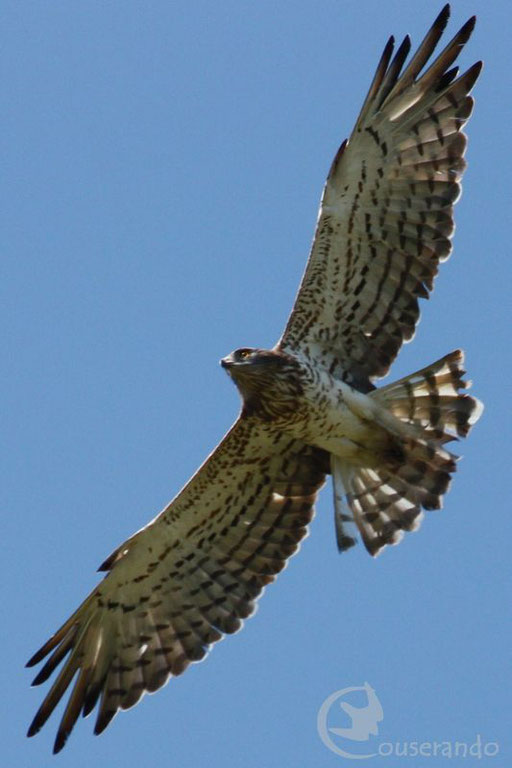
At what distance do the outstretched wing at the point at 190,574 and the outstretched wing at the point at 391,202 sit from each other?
3.18 ft

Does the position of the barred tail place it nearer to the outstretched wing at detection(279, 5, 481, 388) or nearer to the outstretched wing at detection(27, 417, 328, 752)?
the outstretched wing at detection(279, 5, 481, 388)

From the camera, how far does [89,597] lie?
11875 mm

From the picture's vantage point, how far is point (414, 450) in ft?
37.7

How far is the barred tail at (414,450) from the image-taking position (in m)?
11.4

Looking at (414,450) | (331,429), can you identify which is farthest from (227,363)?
(414,450)

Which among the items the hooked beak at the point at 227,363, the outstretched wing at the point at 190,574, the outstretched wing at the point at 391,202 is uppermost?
the outstretched wing at the point at 391,202

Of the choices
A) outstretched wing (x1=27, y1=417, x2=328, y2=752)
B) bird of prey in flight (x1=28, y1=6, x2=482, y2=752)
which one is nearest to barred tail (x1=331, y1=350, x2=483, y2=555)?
bird of prey in flight (x1=28, y1=6, x2=482, y2=752)

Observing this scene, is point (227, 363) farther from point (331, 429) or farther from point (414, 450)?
point (414, 450)

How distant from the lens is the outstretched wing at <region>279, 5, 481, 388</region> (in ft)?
37.0

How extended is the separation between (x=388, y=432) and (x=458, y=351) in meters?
0.74

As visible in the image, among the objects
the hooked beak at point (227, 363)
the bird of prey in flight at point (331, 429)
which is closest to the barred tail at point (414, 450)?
the bird of prey in flight at point (331, 429)

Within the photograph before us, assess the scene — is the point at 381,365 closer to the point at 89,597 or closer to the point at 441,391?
the point at 441,391

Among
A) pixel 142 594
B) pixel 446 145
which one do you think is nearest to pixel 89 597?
pixel 142 594

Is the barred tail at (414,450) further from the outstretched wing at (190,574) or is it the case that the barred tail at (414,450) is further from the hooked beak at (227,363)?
the hooked beak at (227,363)
